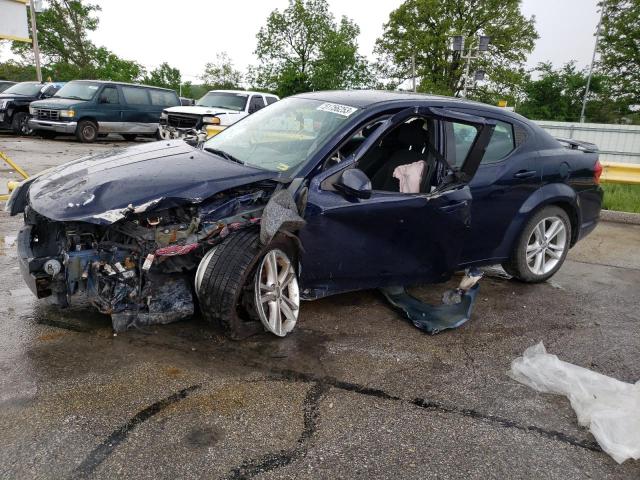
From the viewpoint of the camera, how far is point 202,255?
3.32 metres

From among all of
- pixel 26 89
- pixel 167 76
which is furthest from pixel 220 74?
pixel 26 89

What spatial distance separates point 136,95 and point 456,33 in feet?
122

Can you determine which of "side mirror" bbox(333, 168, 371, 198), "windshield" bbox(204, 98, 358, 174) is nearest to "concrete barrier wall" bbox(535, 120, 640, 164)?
"windshield" bbox(204, 98, 358, 174)

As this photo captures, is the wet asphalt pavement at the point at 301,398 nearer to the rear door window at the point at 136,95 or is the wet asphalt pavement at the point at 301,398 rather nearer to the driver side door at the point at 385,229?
the driver side door at the point at 385,229

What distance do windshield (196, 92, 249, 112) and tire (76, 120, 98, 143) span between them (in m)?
3.30

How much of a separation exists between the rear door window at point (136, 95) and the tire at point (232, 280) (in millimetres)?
14452

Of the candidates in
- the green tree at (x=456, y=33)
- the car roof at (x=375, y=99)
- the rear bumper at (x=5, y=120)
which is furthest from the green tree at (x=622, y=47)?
the car roof at (x=375, y=99)

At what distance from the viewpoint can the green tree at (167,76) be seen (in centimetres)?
5066

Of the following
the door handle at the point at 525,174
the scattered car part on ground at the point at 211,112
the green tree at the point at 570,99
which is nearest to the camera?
the door handle at the point at 525,174

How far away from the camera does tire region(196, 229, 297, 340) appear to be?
3.14 metres

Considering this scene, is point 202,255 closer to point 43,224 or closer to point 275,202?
point 275,202

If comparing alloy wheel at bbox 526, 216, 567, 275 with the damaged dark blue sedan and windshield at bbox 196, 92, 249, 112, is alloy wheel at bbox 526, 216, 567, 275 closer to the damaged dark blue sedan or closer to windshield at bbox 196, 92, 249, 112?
the damaged dark blue sedan

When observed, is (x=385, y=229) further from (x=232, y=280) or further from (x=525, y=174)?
(x=525, y=174)

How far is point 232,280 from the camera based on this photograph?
10.3 feet
